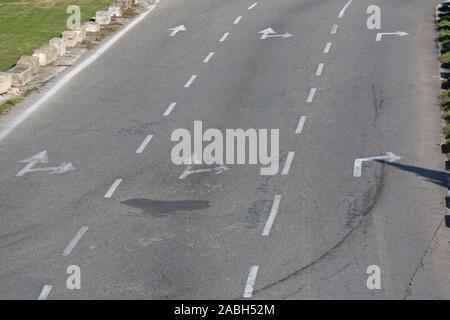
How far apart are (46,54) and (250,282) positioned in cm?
1932

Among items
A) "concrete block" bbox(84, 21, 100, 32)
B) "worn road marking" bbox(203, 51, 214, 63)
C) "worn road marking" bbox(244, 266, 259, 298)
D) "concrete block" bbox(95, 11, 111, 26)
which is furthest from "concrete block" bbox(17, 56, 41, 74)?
"worn road marking" bbox(244, 266, 259, 298)

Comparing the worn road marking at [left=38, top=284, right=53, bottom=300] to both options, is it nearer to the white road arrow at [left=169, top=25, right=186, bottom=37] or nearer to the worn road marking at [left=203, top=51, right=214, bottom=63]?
the worn road marking at [left=203, top=51, right=214, bottom=63]

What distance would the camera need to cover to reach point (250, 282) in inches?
816

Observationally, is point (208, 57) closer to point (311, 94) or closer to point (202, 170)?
point (311, 94)

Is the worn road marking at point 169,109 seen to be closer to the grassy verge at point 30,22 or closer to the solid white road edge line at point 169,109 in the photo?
the solid white road edge line at point 169,109

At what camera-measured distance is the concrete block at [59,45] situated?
39.1 metres

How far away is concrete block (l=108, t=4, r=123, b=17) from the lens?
150ft

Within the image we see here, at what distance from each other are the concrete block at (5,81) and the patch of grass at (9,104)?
0.57 meters

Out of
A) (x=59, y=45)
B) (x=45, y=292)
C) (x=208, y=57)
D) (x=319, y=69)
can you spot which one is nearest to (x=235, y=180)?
(x=45, y=292)

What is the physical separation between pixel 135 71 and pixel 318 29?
9413 millimetres

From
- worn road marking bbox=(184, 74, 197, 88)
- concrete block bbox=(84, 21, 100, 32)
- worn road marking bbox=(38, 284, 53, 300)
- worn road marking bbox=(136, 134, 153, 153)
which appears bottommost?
worn road marking bbox=(184, 74, 197, 88)

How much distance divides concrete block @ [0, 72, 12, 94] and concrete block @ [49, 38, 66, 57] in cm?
436

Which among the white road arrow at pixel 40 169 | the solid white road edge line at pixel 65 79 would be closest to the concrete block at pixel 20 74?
the solid white road edge line at pixel 65 79

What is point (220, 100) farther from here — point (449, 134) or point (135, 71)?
point (449, 134)
